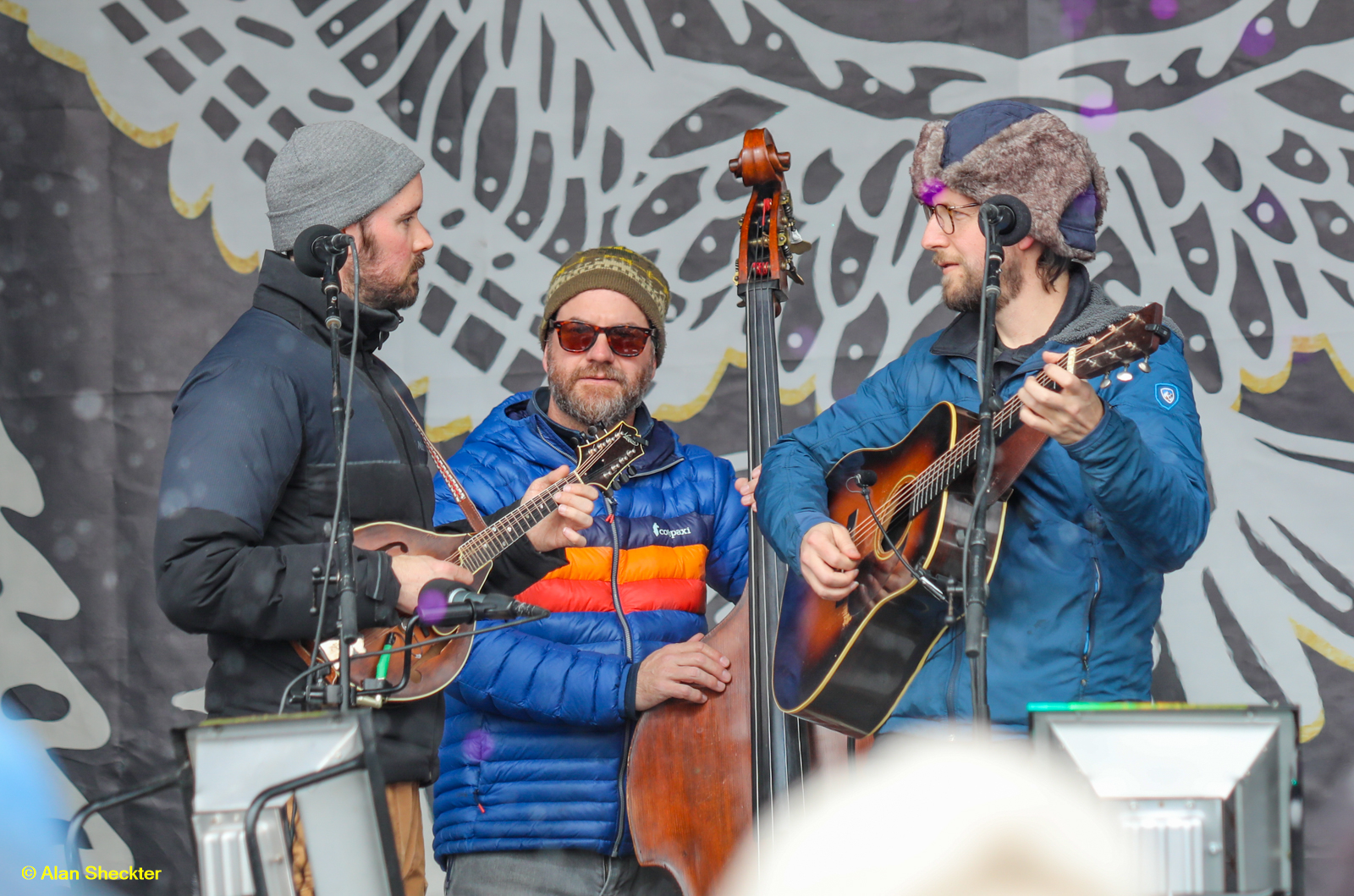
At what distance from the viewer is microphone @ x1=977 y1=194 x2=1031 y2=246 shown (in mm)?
2016

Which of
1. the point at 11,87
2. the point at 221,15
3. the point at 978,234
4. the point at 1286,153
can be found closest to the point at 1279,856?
the point at 978,234

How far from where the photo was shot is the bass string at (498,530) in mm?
2572

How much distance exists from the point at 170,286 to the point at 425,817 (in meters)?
1.83

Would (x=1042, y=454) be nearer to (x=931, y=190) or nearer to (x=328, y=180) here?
(x=931, y=190)

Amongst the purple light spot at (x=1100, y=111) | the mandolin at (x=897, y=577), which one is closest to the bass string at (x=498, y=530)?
the mandolin at (x=897, y=577)

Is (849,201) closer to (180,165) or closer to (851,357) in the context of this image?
(851,357)

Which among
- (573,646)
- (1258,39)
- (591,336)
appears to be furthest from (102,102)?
(1258,39)

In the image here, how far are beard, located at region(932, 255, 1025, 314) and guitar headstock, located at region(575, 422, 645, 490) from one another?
797mm

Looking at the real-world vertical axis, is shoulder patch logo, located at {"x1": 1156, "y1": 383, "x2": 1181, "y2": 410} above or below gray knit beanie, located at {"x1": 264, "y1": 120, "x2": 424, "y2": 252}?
below

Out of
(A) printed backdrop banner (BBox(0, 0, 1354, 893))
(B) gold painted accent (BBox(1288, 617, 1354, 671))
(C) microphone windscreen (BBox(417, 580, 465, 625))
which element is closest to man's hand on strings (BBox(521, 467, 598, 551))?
(C) microphone windscreen (BBox(417, 580, 465, 625))

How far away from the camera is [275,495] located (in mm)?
2125

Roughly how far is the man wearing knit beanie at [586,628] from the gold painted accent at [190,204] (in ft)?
4.49

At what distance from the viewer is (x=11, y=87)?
149 inches

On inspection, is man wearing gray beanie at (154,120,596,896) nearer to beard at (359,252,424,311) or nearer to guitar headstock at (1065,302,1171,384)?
beard at (359,252,424,311)
